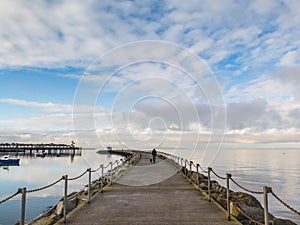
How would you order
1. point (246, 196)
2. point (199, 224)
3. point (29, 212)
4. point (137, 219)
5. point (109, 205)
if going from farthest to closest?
point (29, 212) < point (246, 196) < point (109, 205) < point (137, 219) < point (199, 224)

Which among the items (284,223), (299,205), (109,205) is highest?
(109,205)

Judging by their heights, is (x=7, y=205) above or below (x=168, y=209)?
below

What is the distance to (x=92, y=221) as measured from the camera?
6.95 meters

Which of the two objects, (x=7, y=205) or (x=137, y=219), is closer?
(x=137, y=219)

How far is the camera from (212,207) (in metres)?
8.40

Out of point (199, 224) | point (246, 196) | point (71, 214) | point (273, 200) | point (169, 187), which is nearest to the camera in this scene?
point (199, 224)

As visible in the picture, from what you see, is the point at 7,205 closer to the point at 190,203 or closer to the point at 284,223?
the point at 190,203

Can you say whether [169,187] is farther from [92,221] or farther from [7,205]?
[7,205]

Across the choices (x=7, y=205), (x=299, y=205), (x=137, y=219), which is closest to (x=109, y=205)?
(x=137, y=219)

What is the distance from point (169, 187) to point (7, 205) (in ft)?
37.2

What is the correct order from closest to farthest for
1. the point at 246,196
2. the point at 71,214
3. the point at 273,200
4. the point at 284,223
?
1. the point at 71,214
2. the point at 284,223
3. the point at 246,196
4. the point at 273,200

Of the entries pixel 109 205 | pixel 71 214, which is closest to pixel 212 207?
pixel 109 205

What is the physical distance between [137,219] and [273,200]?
18106mm

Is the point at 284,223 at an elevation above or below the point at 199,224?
below
